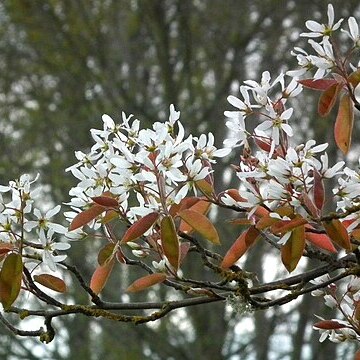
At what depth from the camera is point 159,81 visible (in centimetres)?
705

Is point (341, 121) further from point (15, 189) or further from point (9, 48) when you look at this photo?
point (9, 48)

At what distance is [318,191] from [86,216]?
39cm

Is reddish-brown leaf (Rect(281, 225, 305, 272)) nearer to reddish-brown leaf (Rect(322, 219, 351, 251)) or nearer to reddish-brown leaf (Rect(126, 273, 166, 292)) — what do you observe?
reddish-brown leaf (Rect(322, 219, 351, 251))

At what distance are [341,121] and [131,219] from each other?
396 mm

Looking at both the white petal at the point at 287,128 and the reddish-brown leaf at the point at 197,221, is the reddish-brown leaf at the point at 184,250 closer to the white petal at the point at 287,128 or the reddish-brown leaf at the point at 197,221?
the reddish-brown leaf at the point at 197,221

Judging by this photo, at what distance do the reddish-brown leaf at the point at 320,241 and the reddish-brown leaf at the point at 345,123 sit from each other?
157mm

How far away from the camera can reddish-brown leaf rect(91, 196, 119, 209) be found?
133 centimetres

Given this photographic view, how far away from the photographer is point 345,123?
54.2 inches

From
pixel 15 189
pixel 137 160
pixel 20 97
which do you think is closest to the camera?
pixel 137 160

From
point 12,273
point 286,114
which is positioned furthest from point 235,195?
point 12,273

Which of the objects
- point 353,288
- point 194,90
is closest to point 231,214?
point 194,90

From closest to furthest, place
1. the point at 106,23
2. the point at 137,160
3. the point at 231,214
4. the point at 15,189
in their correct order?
1. the point at 137,160
2. the point at 15,189
3. the point at 231,214
4. the point at 106,23

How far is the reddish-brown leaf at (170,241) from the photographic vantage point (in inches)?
51.1

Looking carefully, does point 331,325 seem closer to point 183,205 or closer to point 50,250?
point 183,205
